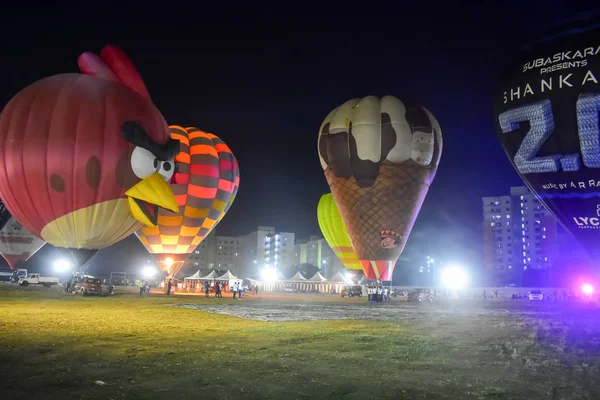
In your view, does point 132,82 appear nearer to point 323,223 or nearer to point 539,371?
point 539,371

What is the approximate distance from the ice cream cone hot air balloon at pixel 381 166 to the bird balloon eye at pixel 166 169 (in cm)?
1214

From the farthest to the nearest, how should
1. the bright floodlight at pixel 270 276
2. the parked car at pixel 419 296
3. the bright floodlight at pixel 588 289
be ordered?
1. the bright floodlight at pixel 270 276
2. the bright floodlight at pixel 588 289
3. the parked car at pixel 419 296

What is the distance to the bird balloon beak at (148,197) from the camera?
1747 cm

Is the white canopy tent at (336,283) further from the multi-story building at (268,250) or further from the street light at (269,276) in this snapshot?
the multi-story building at (268,250)

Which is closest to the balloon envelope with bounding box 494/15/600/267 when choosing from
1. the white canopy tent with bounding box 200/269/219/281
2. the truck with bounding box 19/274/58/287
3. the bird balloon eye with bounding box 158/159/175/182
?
the bird balloon eye with bounding box 158/159/175/182

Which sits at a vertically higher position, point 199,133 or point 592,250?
point 199,133

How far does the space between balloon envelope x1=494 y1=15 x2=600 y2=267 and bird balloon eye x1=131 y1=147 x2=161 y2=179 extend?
534 inches

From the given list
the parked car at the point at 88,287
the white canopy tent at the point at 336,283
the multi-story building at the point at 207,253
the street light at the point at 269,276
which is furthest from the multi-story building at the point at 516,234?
the parked car at the point at 88,287

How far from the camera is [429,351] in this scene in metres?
9.79

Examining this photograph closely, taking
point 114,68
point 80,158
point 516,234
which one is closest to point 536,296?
point 114,68

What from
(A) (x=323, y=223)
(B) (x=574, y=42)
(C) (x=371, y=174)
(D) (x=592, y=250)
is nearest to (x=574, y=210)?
(D) (x=592, y=250)

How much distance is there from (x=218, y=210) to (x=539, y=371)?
2456 cm

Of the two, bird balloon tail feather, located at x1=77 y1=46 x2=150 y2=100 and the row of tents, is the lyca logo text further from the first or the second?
the row of tents

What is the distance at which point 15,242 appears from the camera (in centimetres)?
4822
